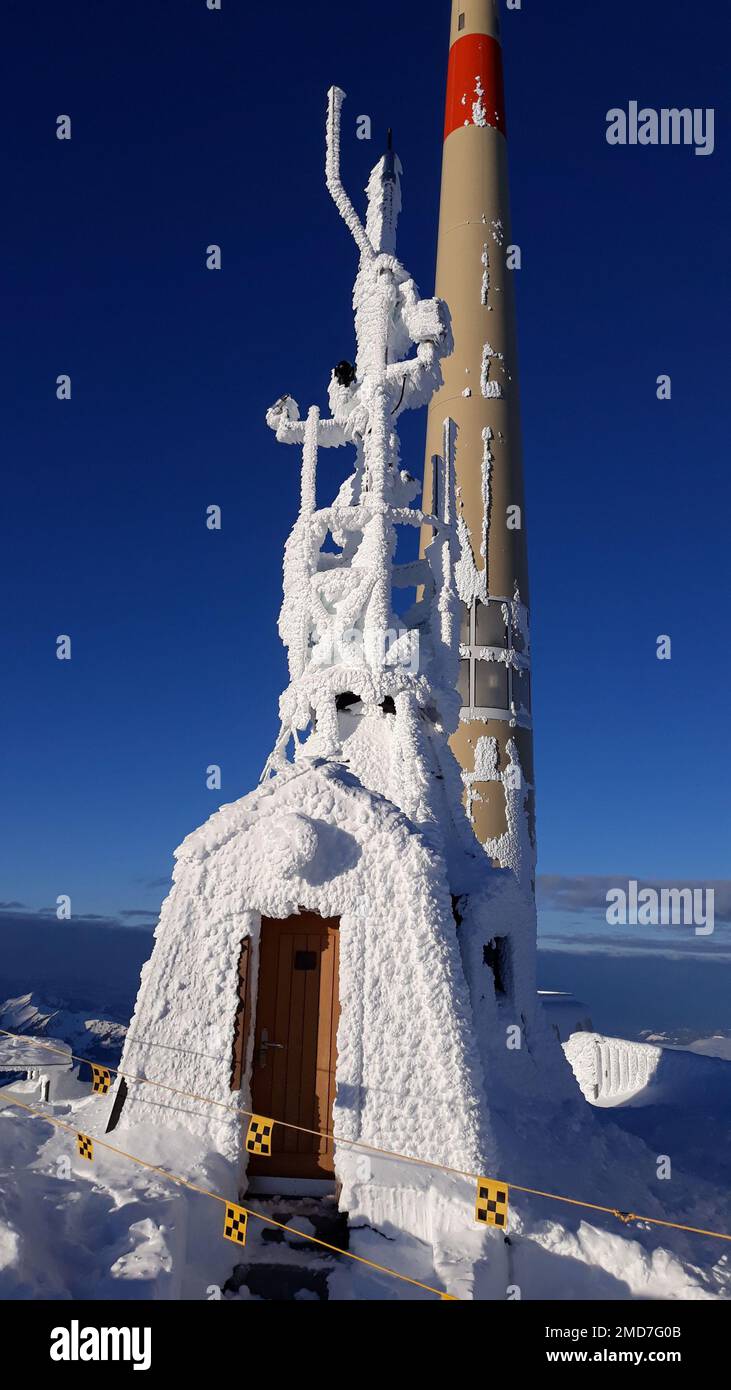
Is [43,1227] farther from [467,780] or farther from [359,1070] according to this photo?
[467,780]

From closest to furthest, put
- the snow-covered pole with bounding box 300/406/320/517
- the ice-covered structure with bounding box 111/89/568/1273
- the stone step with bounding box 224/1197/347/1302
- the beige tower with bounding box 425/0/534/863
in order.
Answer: the stone step with bounding box 224/1197/347/1302, the ice-covered structure with bounding box 111/89/568/1273, the snow-covered pole with bounding box 300/406/320/517, the beige tower with bounding box 425/0/534/863

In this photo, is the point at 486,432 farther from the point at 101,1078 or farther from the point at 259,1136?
the point at 259,1136

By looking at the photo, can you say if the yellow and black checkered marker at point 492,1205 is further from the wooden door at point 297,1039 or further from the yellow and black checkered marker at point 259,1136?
the wooden door at point 297,1039

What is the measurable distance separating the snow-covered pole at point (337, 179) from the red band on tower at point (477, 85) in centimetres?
1524

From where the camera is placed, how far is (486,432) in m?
27.2

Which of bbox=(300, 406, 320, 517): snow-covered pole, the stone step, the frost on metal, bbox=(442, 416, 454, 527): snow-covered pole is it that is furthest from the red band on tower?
the stone step

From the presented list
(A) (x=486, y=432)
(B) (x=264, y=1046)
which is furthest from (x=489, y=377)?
(B) (x=264, y=1046)

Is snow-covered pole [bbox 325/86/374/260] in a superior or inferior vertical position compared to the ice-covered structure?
superior

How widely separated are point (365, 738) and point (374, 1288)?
7.77 meters

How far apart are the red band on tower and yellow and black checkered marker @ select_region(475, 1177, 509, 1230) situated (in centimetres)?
3108

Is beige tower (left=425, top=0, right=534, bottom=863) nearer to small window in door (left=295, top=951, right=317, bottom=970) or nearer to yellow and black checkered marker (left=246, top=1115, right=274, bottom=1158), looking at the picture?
small window in door (left=295, top=951, right=317, bottom=970)

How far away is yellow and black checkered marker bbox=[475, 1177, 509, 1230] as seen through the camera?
8.40 m
